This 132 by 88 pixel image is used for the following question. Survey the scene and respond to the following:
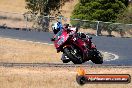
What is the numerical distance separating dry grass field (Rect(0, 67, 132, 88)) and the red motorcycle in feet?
14.7

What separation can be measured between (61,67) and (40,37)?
18.9 meters

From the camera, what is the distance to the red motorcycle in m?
17.8

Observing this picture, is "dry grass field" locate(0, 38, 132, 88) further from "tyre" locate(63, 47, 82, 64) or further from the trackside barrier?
the trackside barrier

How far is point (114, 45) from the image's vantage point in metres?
42.2

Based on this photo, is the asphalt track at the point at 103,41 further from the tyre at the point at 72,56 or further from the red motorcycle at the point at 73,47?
the tyre at the point at 72,56

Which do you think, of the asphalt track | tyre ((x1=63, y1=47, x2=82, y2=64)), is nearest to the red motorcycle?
tyre ((x1=63, y1=47, x2=82, y2=64))

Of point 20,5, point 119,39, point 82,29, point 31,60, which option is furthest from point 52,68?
point 20,5

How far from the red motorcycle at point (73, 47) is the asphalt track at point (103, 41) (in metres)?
15.2

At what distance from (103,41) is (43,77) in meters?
21.0

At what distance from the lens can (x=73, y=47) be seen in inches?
730

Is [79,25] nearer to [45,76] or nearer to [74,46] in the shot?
[45,76]

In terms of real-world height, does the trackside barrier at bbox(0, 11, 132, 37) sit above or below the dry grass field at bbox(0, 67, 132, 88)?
below

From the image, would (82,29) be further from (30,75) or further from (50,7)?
(30,75)

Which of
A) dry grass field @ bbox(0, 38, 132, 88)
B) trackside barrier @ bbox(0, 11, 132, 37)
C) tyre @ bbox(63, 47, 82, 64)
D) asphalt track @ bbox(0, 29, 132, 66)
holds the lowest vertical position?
trackside barrier @ bbox(0, 11, 132, 37)
